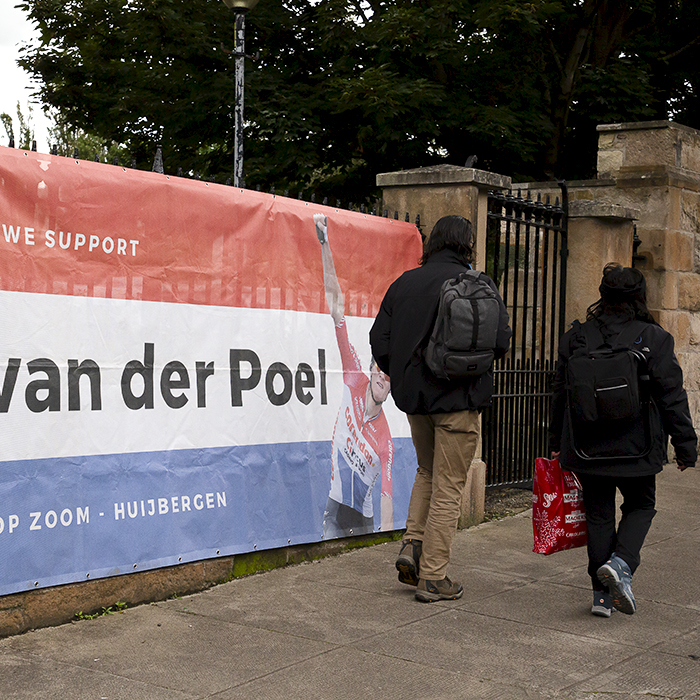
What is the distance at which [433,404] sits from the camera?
520cm

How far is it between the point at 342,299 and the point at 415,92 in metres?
9.58

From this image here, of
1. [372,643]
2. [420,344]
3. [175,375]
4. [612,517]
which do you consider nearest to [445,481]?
[420,344]

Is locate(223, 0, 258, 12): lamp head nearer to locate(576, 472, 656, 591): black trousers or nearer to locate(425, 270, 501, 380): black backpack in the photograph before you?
locate(425, 270, 501, 380): black backpack

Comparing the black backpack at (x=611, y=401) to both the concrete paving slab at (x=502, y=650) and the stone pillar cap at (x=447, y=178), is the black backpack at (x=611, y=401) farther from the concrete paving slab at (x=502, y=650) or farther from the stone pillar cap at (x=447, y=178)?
the stone pillar cap at (x=447, y=178)

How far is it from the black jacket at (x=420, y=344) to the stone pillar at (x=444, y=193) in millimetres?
1748

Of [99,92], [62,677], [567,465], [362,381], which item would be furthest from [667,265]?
[99,92]

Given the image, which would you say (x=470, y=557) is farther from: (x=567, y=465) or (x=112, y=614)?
(x=112, y=614)

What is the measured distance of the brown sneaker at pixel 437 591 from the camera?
5238 mm

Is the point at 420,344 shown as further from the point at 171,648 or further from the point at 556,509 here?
the point at 171,648

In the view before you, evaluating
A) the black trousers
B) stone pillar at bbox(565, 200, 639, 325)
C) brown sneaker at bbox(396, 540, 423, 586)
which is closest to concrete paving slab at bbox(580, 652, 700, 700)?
the black trousers

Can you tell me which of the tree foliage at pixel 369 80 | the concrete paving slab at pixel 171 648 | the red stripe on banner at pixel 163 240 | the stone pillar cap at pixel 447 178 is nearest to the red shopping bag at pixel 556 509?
the concrete paving slab at pixel 171 648

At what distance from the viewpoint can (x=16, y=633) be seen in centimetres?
442

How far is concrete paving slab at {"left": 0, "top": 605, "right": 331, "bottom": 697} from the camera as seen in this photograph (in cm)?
404

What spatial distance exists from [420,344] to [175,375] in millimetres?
1241
